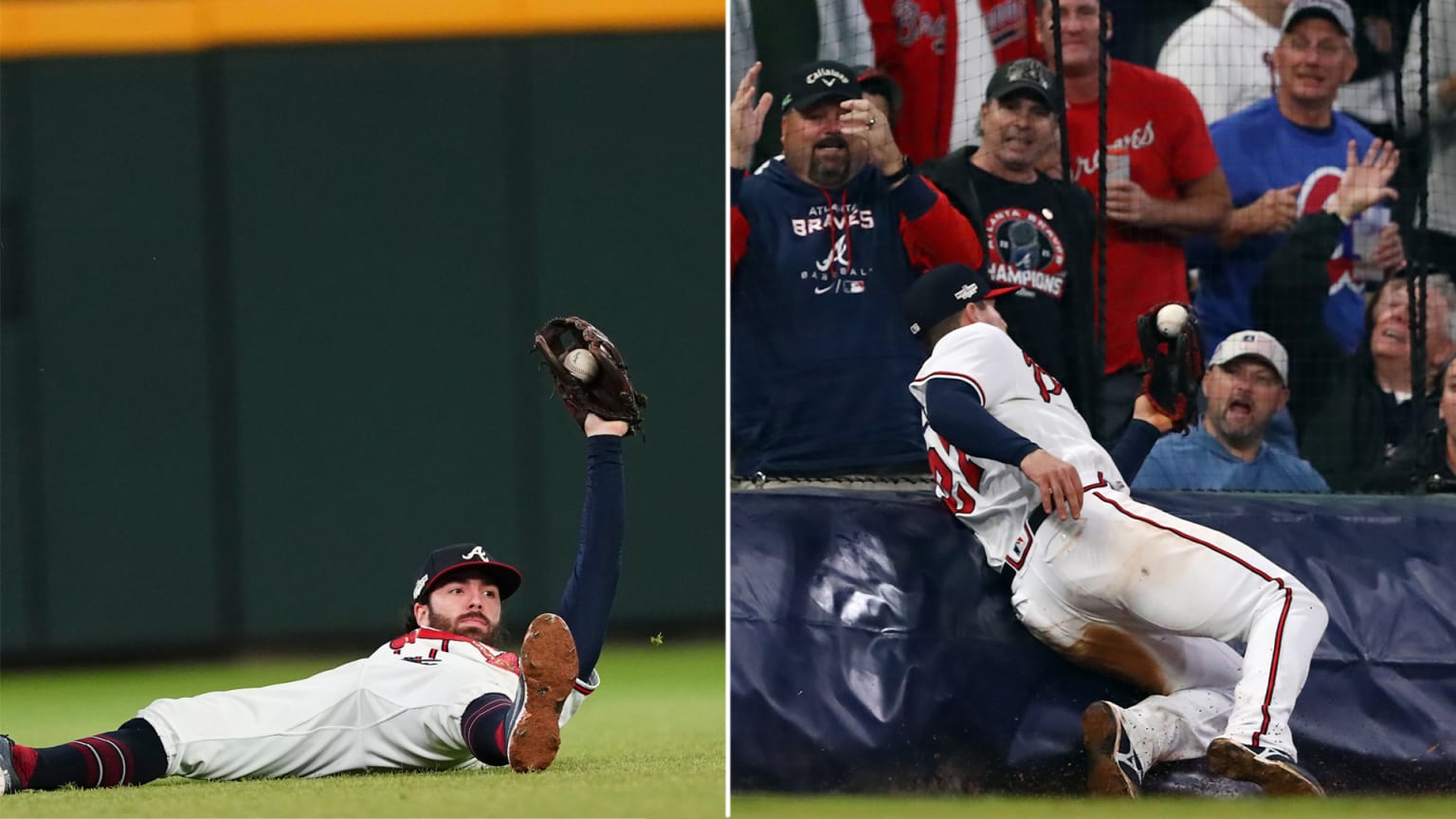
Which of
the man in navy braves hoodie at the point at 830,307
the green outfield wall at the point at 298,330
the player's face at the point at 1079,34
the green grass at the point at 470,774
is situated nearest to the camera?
the green grass at the point at 470,774

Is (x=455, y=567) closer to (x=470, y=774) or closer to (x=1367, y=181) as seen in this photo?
(x=470, y=774)

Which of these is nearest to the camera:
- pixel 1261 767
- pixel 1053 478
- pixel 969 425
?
pixel 1261 767

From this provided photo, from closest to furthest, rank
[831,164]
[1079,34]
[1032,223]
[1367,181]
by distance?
[831,164] → [1032,223] → [1079,34] → [1367,181]

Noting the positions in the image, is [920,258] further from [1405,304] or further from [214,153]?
[214,153]

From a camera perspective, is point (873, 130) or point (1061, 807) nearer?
point (1061, 807)

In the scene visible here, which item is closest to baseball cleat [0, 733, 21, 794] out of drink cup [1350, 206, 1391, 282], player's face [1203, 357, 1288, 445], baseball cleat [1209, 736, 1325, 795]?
baseball cleat [1209, 736, 1325, 795]

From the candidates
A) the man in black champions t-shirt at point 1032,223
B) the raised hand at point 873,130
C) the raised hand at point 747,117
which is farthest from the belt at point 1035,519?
the raised hand at point 747,117

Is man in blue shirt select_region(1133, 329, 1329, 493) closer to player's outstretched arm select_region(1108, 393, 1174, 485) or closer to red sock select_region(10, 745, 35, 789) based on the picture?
player's outstretched arm select_region(1108, 393, 1174, 485)

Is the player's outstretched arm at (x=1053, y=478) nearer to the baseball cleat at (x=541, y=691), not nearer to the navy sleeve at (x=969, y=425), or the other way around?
the navy sleeve at (x=969, y=425)

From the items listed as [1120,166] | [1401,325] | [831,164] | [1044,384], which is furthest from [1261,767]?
[1120,166]
